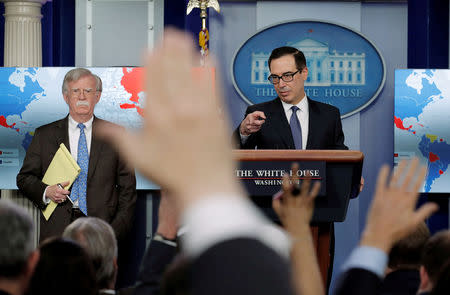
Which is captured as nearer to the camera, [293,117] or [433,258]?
[433,258]

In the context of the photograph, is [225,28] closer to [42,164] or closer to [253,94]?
[253,94]

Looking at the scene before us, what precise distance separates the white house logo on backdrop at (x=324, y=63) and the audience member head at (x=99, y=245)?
3903 millimetres

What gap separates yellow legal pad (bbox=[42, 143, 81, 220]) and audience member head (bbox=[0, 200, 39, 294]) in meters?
3.38

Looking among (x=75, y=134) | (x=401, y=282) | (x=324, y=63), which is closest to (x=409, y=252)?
(x=401, y=282)

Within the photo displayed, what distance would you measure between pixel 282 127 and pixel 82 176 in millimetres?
1509

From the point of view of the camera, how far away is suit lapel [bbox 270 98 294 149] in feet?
14.1

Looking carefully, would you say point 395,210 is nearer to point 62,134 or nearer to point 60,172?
point 60,172

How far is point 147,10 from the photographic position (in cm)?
654

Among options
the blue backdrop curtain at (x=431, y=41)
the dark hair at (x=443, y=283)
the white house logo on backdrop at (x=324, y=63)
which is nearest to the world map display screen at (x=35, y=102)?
the white house logo on backdrop at (x=324, y=63)

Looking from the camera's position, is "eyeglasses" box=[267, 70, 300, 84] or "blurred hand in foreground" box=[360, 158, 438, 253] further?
"eyeglasses" box=[267, 70, 300, 84]

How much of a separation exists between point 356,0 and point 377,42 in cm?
39

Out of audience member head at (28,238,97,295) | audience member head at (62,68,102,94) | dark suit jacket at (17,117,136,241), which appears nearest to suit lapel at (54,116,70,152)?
dark suit jacket at (17,117,136,241)

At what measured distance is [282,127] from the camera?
14.2 feet

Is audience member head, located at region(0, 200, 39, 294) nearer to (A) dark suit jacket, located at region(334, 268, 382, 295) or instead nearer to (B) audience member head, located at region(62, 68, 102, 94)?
(A) dark suit jacket, located at region(334, 268, 382, 295)
